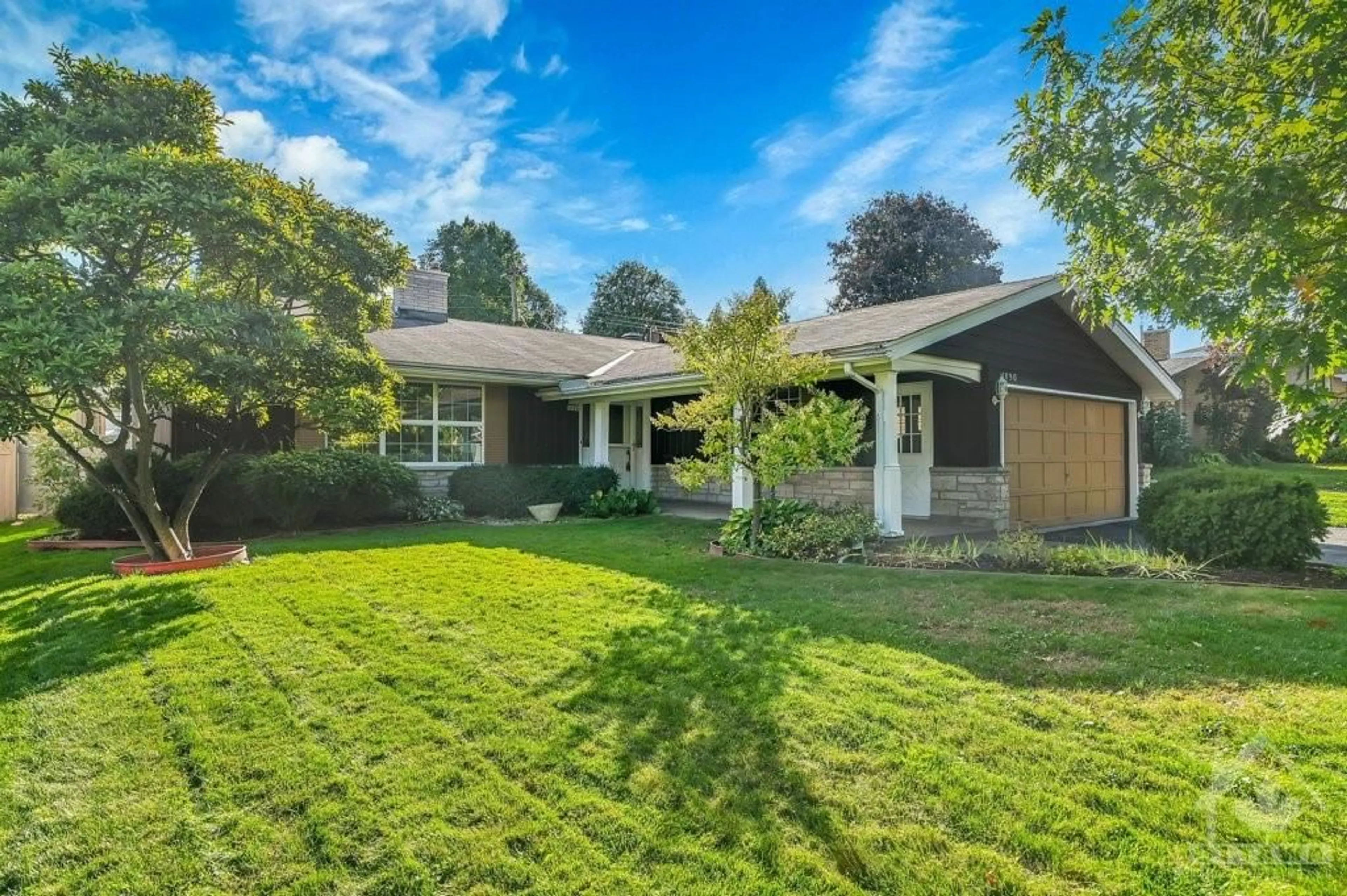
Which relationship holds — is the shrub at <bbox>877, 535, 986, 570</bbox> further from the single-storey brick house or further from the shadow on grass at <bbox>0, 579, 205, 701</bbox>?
the shadow on grass at <bbox>0, 579, 205, 701</bbox>

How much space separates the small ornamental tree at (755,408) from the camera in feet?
25.0

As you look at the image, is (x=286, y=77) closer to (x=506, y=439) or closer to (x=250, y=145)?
(x=250, y=145)

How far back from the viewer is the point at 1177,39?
4.16 metres

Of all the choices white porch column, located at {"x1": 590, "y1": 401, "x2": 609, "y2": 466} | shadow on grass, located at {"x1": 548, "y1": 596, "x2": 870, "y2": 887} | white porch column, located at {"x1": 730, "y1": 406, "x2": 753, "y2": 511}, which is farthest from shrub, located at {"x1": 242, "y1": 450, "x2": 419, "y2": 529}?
shadow on grass, located at {"x1": 548, "y1": 596, "x2": 870, "y2": 887}

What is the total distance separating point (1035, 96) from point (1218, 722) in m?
3.96

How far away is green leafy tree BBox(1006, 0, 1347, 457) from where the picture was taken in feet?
12.3

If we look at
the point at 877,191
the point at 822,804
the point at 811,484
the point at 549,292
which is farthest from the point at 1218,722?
the point at 549,292

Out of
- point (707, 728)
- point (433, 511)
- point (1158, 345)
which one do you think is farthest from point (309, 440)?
point (1158, 345)

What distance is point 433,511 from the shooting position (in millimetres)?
11336

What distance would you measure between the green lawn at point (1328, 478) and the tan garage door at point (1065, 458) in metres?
0.91

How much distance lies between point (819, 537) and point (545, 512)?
18.4 feet

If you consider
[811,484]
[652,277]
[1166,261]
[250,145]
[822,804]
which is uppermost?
[652,277]

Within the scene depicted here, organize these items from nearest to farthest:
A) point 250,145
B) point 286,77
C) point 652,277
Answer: point 250,145 < point 286,77 < point 652,277

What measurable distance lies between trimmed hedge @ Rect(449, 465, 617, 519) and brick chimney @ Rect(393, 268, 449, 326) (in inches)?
238
